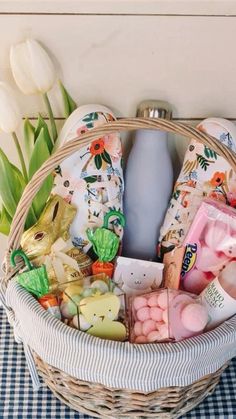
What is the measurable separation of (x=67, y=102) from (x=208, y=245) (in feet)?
0.94

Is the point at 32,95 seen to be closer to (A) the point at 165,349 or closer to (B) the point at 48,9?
(B) the point at 48,9

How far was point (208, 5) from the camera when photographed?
2.87 feet

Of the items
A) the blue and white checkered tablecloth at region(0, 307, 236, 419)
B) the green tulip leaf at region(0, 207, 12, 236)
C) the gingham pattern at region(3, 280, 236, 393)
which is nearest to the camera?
the gingham pattern at region(3, 280, 236, 393)

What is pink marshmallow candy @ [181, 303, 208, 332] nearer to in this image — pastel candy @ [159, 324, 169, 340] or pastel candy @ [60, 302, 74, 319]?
pastel candy @ [159, 324, 169, 340]

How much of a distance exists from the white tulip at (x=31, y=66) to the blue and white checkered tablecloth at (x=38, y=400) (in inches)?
15.4

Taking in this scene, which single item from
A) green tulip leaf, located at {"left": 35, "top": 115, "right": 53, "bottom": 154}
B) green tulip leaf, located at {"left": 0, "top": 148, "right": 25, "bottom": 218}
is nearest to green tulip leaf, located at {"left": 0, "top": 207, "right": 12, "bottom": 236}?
green tulip leaf, located at {"left": 0, "top": 148, "right": 25, "bottom": 218}

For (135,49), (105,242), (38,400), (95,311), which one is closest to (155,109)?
(135,49)

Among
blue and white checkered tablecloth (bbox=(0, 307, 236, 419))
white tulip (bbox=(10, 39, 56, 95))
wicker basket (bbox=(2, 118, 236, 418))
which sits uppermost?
white tulip (bbox=(10, 39, 56, 95))

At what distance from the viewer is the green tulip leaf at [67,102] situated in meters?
0.91

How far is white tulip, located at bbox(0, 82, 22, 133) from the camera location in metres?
0.86

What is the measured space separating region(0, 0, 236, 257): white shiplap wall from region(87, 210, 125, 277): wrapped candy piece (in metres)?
0.20

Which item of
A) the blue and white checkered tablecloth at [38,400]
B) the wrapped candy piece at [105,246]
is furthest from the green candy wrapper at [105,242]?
the blue and white checkered tablecloth at [38,400]

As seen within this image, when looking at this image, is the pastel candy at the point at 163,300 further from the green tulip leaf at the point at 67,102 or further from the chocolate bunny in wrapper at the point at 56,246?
the green tulip leaf at the point at 67,102

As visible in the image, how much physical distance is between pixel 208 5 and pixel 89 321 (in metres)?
0.46
